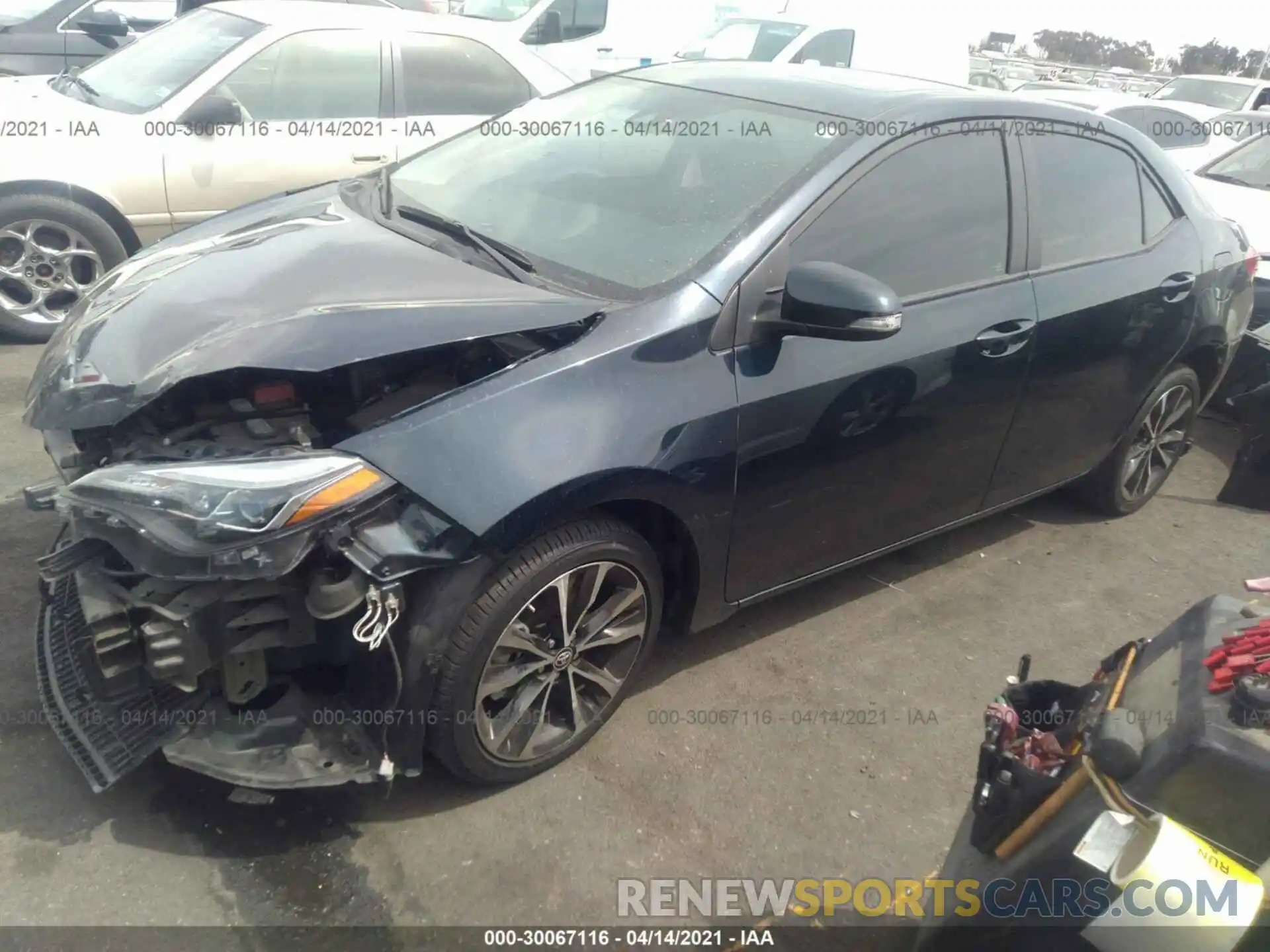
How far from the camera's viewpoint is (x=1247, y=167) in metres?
7.18

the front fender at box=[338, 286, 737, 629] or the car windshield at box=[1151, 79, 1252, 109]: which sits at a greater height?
the car windshield at box=[1151, 79, 1252, 109]

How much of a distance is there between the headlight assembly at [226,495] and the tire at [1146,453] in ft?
10.9

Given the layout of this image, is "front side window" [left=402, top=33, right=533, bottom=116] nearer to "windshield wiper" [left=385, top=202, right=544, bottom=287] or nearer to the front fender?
"windshield wiper" [left=385, top=202, right=544, bottom=287]

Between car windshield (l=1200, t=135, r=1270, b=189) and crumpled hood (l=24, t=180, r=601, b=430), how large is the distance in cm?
661

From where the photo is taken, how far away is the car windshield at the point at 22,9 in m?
7.39

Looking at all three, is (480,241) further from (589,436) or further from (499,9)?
(499,9)

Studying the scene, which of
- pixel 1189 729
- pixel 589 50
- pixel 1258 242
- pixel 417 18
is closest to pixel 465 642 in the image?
pixel 1189 729

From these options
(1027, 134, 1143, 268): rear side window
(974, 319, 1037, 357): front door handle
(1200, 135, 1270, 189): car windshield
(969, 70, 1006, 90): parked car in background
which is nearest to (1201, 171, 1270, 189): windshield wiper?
(1200, 135, 1270, 189): car windshield

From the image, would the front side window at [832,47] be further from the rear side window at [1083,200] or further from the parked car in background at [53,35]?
the rear side window at [1083,200]

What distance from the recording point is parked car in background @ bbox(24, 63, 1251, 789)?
2.13 meters

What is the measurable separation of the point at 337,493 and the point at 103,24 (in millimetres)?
6826

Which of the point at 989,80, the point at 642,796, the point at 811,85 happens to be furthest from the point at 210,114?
the point at 989,80

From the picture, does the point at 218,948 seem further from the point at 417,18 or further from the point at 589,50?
the point at 589,50

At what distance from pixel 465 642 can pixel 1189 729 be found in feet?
4.84
